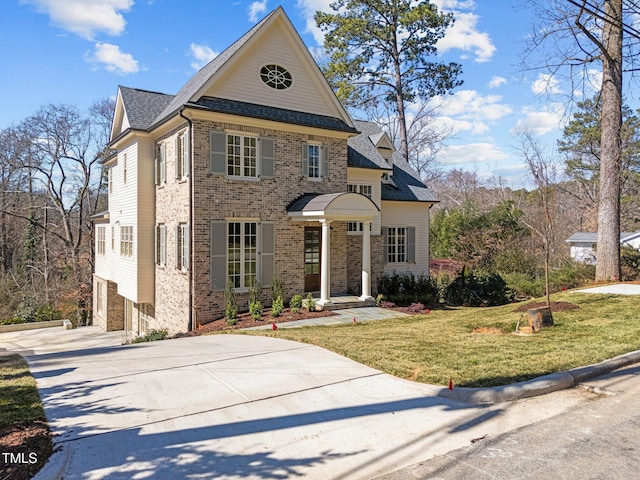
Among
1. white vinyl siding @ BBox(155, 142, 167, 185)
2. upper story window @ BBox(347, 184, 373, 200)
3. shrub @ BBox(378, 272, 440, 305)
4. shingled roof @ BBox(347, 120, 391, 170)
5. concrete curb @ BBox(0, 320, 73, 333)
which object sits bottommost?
concrete curb @ BBox(0, 320, 73, 333)

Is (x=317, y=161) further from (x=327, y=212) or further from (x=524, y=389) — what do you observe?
(x=524, y=389)

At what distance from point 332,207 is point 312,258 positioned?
2.65 m

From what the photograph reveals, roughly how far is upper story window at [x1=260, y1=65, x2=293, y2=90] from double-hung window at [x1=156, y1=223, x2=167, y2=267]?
6.22 m

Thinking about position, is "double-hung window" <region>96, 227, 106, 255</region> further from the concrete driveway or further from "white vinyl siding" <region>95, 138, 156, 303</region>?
the concrete driveway

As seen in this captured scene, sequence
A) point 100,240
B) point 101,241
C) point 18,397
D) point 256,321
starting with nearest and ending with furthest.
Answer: point 18,397 < point 256,321 < point 101,241 < point 100,240

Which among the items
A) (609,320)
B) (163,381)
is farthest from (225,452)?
(609,320)

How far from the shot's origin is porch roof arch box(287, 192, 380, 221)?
13.9 m

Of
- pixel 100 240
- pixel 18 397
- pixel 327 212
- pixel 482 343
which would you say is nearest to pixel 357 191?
pixel 327 212

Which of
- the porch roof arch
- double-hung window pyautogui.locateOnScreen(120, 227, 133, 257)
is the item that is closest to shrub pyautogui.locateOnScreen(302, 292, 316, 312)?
the porch roof arch

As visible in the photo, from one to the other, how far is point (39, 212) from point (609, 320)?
4096cm

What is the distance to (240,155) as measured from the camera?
14.2m

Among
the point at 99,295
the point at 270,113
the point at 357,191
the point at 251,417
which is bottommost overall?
the point at 99,295

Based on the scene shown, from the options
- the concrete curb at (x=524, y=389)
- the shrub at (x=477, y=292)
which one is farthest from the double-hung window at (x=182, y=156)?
the shrub at (x=477, y=292)

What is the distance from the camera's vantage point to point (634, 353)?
24.6ft
